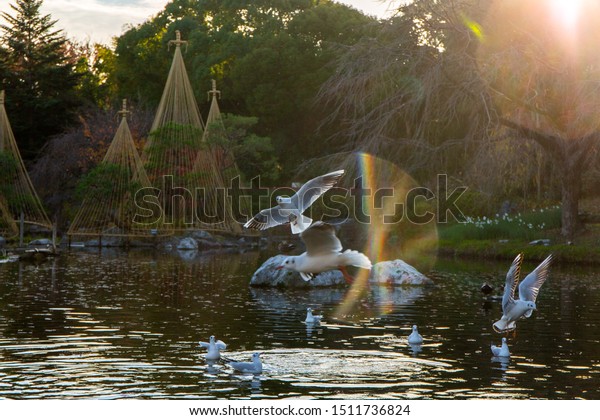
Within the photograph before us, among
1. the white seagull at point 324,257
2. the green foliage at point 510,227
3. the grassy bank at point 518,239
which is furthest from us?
the green foliage at point 510,227

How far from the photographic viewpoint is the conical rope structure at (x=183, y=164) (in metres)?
39.6

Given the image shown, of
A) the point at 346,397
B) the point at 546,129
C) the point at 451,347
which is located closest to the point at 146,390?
the point at 346,397

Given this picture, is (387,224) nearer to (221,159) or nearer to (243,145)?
(243,145)

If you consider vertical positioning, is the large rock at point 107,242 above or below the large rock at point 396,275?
above

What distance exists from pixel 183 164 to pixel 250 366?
3041cm

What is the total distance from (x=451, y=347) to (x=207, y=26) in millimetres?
52748

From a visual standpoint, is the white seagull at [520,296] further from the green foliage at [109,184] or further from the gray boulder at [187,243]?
the green foliage at [109,184]

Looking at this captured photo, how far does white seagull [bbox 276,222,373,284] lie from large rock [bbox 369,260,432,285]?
9.38 metres

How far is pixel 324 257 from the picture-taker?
13.3 metres

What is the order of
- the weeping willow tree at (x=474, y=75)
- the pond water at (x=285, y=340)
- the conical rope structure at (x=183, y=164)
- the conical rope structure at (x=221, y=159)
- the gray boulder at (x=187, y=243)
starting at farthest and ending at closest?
1. the conical rope structure at (x=221, y=159)
2. the conical rope structure at (x=183, y=164)
3. the gray boulder at (x=187, y=243)
4. the weeping willow tree at (x=474, y=75)
5. the pond water at (x=285, y=340)

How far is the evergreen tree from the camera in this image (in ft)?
165

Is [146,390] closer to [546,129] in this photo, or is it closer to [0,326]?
[0,326]

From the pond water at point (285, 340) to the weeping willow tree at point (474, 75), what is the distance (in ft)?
16.5

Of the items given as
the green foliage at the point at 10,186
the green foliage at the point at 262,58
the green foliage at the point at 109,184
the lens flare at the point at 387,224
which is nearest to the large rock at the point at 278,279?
the lens flare at the point at 387,224
